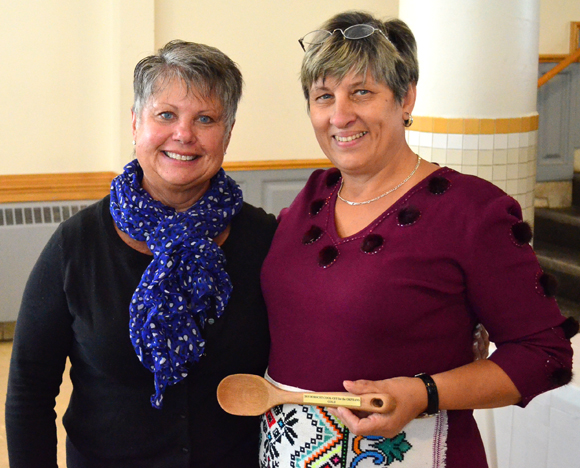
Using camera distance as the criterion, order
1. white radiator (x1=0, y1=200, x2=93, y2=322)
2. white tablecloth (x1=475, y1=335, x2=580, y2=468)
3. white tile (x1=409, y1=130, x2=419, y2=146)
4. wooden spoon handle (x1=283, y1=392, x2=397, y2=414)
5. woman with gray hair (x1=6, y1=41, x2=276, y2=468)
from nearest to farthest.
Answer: wooden spoon handle (x1=283, y1=392, x2=397, y2=414)
woman with gray hair (x1=6, y1=41, x2=276, y2=468)
white tablecloth (x1=475, y1=335, x2=580, y2=468)
white tile (x1=409, y1=130, x2=419, y2=146)
white radiator (x1=0, y1=200, x2=93, y2=322)

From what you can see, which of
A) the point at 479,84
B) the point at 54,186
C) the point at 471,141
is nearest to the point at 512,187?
the point at 471,141

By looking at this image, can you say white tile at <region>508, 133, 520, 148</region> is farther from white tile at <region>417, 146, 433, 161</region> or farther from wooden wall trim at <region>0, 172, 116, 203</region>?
wooden wall trim at <region>0, 172, 116, 203</region>

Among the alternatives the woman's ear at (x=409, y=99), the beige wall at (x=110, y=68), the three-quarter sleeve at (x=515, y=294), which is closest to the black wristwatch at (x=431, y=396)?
the three-quarter sleeve at (x=515, y=294)

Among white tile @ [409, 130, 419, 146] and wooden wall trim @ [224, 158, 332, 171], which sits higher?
white tile @ [409, 130, 419, 146]

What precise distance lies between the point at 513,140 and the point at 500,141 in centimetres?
7

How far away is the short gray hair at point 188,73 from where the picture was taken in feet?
5.14

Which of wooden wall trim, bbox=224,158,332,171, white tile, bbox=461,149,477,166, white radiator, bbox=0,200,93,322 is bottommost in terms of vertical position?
white radiator, bbox=0,200,93,322

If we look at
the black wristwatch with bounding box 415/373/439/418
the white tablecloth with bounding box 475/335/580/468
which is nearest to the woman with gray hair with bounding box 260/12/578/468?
the black wristwatch with bounding box 415/373/439/418

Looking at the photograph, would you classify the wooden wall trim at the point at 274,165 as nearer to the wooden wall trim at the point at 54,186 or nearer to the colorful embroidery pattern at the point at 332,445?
the wooden wall trim at the point at 54,186

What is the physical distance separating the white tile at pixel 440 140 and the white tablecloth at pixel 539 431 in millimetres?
1573

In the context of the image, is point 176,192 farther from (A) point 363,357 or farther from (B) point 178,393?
(A) point 363,357

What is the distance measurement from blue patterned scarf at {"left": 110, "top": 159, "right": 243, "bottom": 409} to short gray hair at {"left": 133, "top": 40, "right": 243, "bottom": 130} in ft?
0.68

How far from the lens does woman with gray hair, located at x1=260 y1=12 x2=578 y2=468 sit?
4.53 feet

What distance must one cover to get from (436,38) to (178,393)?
250cm
